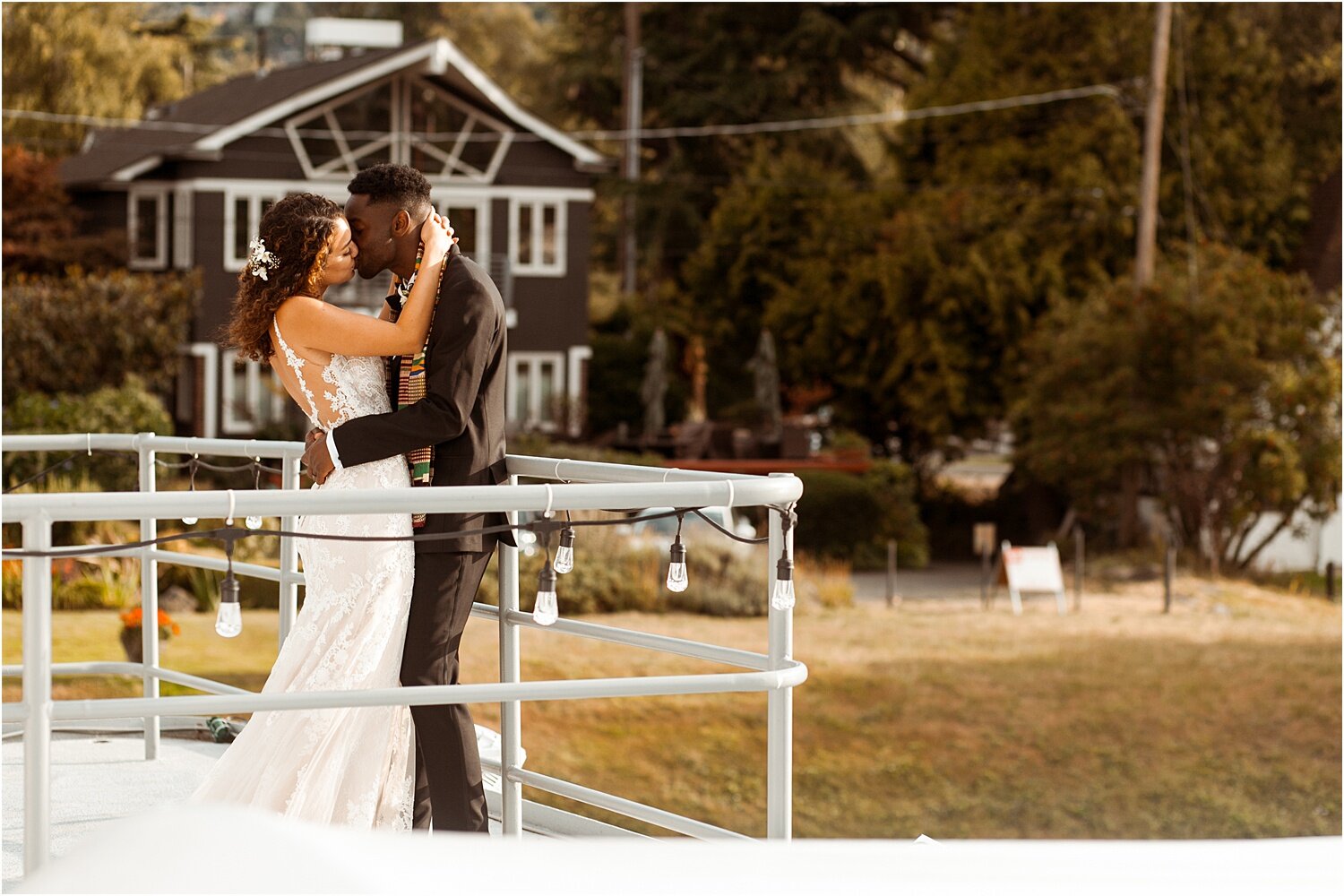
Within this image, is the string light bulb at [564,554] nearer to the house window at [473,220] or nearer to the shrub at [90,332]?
the shrub at [90,332]

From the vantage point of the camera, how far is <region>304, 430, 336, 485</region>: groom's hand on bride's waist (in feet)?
13.2

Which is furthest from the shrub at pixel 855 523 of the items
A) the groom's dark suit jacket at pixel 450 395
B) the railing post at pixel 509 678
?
the groom's dark suit jacket at pixel 450 395

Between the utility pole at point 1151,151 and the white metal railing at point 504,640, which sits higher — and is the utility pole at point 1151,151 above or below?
above

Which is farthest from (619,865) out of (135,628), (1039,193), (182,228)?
(1039,193)

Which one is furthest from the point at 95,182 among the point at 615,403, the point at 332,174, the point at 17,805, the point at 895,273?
the point at 17,805

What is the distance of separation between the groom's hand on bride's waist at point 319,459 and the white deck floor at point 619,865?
1.89 m

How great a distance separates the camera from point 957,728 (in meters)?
17.2

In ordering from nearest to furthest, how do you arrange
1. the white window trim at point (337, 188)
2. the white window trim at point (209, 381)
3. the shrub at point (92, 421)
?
the shrub at point (92, 421) < the white window trim at point (209, 381) < the white window trim at point (337, 188)

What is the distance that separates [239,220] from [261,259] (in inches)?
1039

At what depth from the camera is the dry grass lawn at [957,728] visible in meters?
15.9

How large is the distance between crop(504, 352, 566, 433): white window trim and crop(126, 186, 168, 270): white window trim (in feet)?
22.2

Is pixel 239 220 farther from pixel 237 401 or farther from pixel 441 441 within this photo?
pixel 441 441

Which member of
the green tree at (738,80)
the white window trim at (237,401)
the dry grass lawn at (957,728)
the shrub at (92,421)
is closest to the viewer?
the dry grass lawn at (957,728)

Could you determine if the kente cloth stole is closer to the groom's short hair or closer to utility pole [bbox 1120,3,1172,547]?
the groom's short hair
